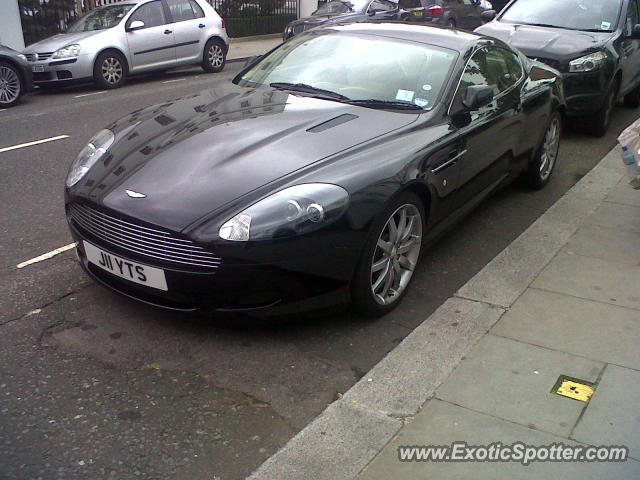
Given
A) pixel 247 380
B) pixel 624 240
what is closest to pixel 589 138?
pixel 624 240

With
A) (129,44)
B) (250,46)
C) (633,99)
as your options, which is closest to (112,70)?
(129,44)

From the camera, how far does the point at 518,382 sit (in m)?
3.32

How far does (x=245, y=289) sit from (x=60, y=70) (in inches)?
369

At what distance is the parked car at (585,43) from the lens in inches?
322

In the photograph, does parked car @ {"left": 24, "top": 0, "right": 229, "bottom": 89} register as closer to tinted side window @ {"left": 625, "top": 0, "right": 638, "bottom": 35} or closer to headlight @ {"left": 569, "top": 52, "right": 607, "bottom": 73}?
headlight @ {"left": 569, "top": 52, "right": 607, "bottom": 73}

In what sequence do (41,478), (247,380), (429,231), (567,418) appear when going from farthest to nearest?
1. (429,231)
2. (247,380)
3. (567,418)
4. (41,478)

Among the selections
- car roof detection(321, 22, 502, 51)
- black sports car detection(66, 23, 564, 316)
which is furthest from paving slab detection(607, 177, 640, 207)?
car roof detection(321, 22, 502, 51)

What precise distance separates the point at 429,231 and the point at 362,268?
0.82 m

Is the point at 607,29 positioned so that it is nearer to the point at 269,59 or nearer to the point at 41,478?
the point at 269,59

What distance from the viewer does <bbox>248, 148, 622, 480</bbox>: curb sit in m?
2.79

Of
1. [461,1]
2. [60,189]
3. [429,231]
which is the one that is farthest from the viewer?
[461,1]

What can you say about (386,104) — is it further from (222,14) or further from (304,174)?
(222,14)

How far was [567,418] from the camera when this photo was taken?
9.97 ft

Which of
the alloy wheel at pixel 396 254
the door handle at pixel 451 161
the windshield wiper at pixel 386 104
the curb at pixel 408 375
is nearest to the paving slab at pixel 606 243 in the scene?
the curb at pixel 408 375
